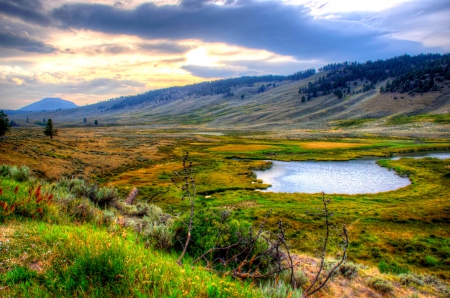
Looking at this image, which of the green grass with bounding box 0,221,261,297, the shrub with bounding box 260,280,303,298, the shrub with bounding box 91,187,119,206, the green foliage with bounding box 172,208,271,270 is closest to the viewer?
the green grass with bounding box 0,221,261,297

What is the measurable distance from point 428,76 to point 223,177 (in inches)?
7470

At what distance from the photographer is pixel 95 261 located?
133 inches

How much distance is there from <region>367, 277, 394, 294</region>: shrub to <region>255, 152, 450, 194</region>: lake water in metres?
22.1

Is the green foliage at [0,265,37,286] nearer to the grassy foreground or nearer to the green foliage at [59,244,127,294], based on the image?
the grassy foreground

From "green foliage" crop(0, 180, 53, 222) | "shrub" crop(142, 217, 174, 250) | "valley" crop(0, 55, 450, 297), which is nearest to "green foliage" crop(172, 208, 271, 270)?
"valley" crop(0, 55, 450, 297)

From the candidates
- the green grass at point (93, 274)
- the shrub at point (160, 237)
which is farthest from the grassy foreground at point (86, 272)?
the shrub at point (160, 237)

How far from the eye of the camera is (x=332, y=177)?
1428 inches

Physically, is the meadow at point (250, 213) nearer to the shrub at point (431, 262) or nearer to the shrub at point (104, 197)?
the shrub at point (431, 262)

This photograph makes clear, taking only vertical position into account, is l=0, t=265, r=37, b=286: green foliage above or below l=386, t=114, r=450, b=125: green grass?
below

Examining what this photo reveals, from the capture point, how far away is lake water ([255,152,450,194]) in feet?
101

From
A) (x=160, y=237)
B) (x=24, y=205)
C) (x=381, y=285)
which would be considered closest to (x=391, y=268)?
(x=381, y=285)

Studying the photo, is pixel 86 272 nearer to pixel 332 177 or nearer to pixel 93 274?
pixel 93 274

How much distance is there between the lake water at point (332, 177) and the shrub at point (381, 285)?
22.1m

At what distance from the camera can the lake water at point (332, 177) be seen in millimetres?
30734
